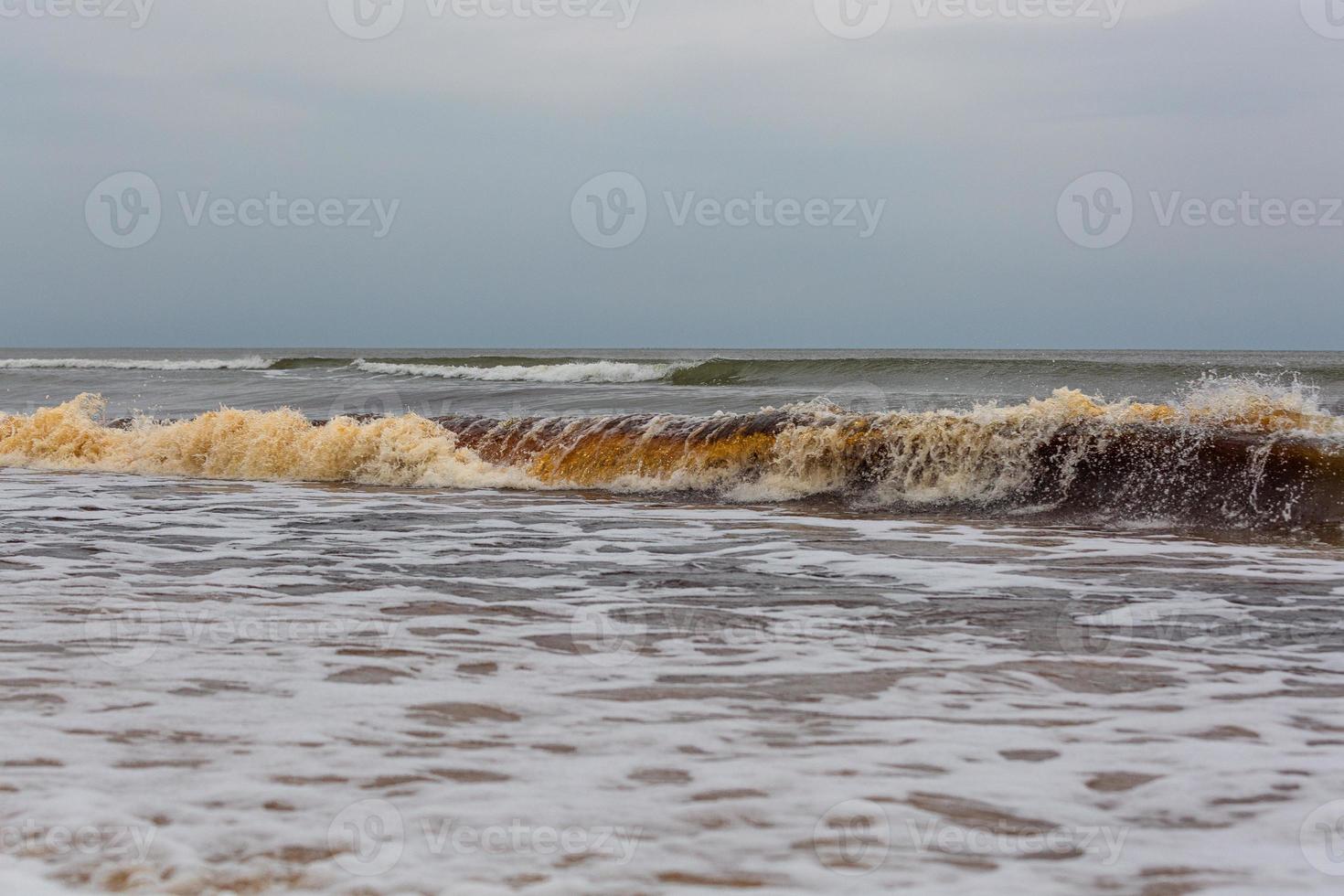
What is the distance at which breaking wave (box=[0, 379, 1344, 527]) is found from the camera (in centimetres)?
775

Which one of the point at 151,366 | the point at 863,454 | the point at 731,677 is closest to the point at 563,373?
the point at 863,454

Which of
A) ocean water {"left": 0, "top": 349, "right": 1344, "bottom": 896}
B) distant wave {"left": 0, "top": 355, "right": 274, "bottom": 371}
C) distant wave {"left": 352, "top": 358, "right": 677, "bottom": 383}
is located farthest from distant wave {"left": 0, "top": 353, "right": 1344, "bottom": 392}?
ocean water {"left": 0, "top": 349, "right": 1344, "bottom": 896}

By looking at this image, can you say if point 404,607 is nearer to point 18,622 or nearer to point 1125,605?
point 18,622

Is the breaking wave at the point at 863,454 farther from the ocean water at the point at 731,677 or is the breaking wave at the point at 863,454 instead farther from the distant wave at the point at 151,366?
the distant wave at the point at 151,366

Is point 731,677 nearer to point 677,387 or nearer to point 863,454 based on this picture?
point 863,454

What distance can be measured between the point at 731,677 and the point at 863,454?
18.7 feet

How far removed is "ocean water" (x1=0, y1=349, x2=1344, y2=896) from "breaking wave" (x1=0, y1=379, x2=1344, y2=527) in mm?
44

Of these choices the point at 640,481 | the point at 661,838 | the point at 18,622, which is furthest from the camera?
the point at 640,481

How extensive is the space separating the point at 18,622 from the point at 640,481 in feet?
19.5

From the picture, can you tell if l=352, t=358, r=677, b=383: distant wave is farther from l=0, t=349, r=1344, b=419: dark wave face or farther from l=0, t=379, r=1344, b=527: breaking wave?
l=0, t=379, r=1344, b=527: breaking wave

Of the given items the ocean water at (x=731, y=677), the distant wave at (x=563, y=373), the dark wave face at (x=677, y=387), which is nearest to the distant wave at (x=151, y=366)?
the dark wave face at (x=677, y=387)

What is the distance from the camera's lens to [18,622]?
4.32 metres

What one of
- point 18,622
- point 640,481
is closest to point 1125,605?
point 18,622

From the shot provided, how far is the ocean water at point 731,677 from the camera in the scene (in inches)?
92.8
